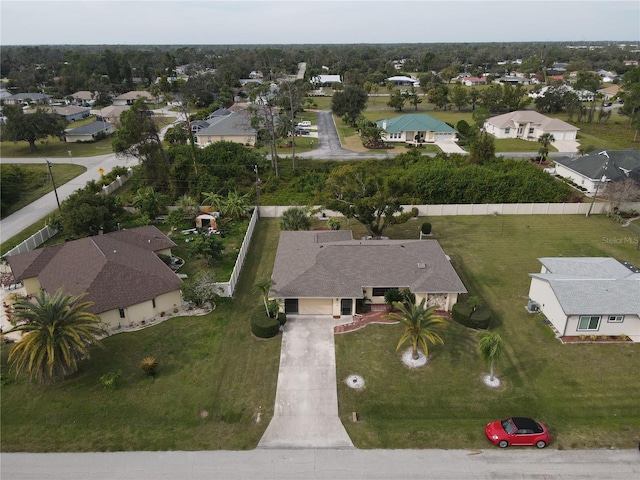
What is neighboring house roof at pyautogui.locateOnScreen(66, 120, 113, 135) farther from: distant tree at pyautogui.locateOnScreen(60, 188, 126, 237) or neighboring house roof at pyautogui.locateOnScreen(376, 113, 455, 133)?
neighboring house roof at pyautogui.locateOnScreen(376, 113, 455, 133)

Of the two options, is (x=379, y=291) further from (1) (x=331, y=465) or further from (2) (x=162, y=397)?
(2) (x=162, y=397)

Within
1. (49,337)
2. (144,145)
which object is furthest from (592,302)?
(144,145)

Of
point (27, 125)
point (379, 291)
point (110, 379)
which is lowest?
point (110, 379)

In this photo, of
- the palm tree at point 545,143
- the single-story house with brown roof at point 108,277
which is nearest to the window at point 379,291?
the single-story house with brown roof at point 108,277

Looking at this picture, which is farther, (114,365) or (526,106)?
(526,106)

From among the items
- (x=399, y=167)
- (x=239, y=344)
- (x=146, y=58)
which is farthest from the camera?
(x=146, y=58)

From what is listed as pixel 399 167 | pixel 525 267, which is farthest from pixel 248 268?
pixel 399 167

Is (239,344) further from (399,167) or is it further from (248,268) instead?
(399,167)
